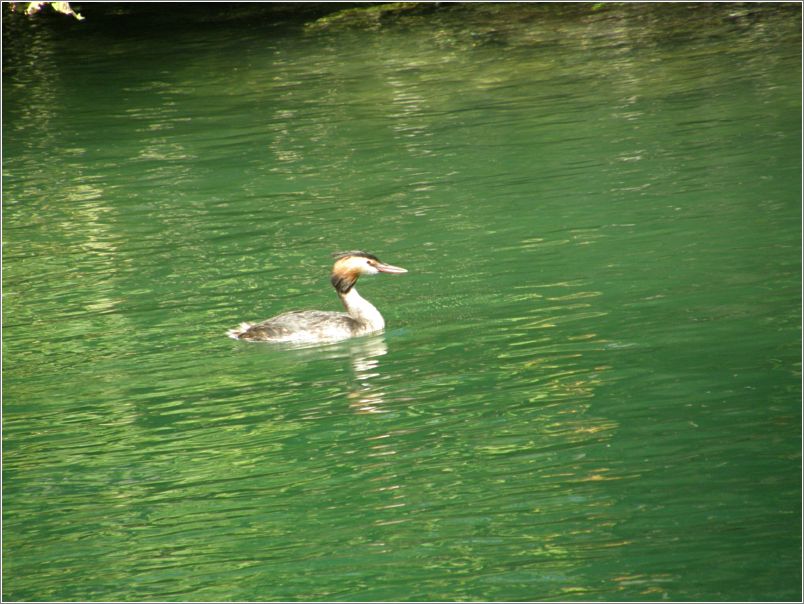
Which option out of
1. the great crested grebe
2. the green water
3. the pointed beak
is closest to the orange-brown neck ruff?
the great crested grebe

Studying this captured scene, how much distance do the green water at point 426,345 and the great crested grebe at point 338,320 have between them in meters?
0.21

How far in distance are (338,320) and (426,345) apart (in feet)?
3.18

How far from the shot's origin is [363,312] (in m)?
13.5

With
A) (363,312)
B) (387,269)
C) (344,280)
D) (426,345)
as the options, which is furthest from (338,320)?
(426,345)

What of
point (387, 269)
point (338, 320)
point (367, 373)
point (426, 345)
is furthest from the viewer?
point (387, 269)

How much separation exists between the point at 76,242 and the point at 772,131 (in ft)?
30.7

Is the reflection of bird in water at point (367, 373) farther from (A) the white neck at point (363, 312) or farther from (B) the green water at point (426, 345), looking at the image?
A: (A) the white neck at point (363, 312)

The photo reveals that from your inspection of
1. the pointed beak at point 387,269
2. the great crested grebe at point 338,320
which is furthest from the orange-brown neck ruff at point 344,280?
the pointed beak at point 387,269

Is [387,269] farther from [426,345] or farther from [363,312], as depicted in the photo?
[426,345]

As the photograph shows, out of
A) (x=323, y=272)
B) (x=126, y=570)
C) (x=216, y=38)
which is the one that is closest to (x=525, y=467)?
(x=126, y=570)

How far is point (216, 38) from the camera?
3500 centimetres

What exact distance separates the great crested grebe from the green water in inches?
8.1

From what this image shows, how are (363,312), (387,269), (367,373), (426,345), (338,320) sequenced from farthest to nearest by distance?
(387,269) < (363,312) < (338,320) < (426,345) < (367,373)

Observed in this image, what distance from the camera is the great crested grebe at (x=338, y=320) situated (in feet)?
43.6
